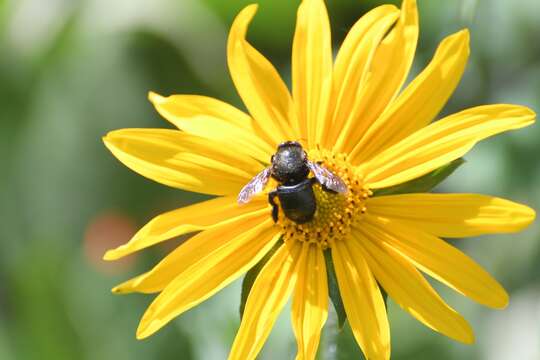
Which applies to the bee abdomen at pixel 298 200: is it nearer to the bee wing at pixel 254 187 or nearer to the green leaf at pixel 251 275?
the bee wing at pixel 254 187

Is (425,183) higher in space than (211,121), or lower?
lower

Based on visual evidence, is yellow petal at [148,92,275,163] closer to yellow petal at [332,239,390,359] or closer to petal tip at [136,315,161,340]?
yellow petal at [332,239,390,359]

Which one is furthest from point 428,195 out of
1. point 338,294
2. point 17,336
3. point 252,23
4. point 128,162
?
point 17,336

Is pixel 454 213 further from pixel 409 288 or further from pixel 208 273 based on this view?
pixel 208 273

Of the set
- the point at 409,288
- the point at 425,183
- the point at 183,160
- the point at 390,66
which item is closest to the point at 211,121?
the point at 183,160

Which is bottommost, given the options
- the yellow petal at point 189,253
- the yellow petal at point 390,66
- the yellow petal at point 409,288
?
the yellow petal at point 409,288

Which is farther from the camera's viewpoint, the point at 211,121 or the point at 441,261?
the point at 211,121

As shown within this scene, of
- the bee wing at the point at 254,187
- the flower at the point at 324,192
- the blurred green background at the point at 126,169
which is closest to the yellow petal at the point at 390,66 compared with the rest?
the flower at the point at 324,192
